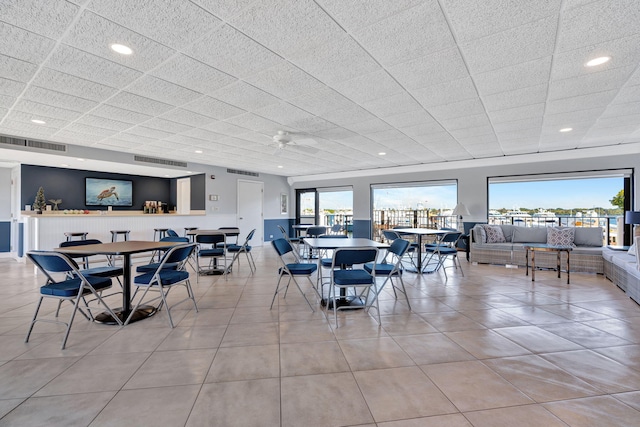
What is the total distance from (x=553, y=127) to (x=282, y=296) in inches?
200

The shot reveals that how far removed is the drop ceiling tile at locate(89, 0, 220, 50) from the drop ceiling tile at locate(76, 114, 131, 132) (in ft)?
8.90

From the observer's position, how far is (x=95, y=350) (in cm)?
241

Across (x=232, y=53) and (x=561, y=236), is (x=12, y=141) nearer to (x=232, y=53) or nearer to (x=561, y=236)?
(x=232, y=53)

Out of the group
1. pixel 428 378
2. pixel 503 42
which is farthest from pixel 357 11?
pixel 428 378

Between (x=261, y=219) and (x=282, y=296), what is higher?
(x=261, y=219)

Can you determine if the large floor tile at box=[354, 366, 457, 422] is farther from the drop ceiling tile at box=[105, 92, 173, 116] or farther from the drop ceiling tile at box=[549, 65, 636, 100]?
the drop ceiling tile at box=[105, 92, 173, 116]

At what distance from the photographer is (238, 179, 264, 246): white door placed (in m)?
9.50

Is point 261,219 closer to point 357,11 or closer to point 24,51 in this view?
point 24,51

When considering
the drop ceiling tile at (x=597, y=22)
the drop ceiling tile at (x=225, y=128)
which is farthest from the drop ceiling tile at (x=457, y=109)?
the drop ceiling tile at (x=225, y=128)

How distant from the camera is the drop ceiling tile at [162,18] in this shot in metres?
1.95

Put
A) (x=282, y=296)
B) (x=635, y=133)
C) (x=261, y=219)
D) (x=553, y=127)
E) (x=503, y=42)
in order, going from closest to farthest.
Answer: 1. (x=503, y=42)
2. (x=282, y=296)
3. (x=553, y=127)
4. (x=635, y=133)
5. (x=261, y=219)

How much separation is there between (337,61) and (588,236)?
649 cm

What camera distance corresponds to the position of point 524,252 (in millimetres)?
6082

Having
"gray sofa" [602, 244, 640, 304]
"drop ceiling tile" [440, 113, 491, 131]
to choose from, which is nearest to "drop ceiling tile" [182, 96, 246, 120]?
"drop ceiling tile" [440, 113, 491, 131]
